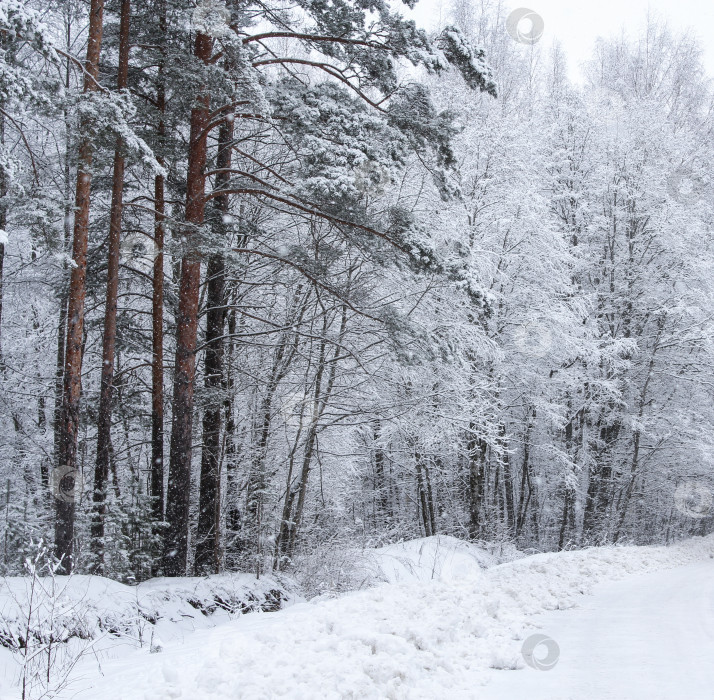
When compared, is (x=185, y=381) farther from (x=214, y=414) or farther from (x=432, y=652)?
(x=432, y=652)

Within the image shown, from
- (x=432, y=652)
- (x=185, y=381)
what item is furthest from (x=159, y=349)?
(x=432, y=652)

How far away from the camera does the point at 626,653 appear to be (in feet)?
15.8

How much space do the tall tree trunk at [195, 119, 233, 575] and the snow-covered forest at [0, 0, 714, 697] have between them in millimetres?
61

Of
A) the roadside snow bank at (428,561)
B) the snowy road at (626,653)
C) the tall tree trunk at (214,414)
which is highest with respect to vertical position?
the tall tree trunk at (214,414)

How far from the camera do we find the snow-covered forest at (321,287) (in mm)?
8562

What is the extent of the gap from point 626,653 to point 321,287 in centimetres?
636

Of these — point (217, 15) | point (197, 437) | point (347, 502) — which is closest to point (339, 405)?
point (197, 437)

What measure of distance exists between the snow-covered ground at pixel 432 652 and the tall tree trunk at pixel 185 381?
125 inches

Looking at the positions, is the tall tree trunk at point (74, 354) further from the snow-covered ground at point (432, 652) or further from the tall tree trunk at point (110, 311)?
the snow-covered ground at point (432, 652)

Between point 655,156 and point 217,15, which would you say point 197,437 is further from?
point 655,156

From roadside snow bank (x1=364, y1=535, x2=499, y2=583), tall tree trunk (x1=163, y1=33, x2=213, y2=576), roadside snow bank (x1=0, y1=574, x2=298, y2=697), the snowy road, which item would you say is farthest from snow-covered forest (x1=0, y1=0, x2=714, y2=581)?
the snowy road

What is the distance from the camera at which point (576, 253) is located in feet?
57.3

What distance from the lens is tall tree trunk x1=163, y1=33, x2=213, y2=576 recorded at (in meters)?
8.97

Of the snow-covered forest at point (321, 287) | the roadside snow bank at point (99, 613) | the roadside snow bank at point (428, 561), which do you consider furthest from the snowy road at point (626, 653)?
the snow-covered forest at point (321, 287)
